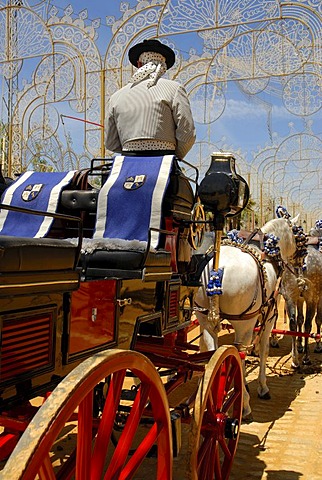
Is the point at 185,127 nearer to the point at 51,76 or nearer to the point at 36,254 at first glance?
the point at 36,254

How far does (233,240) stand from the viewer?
539 cm

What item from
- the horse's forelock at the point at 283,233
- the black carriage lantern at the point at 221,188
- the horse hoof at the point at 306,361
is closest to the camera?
the black carriage lantern at the point at 221,188

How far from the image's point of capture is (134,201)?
9.84ft

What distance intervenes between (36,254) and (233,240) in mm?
3902

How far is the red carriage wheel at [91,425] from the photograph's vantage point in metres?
1.29

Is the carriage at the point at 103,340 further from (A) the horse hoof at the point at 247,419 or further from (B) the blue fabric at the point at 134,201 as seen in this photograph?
Answer: (A) the horse hoof at the point at 247,419

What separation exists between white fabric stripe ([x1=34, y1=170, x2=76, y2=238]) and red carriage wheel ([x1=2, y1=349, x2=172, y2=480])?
128 centimetres

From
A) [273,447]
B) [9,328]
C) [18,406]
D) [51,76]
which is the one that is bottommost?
[273,447]

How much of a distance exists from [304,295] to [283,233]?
1.32 metres

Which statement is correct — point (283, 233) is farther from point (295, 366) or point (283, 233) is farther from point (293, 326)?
point (295, 366)

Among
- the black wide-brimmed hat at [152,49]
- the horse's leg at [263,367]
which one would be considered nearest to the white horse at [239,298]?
the horse's leg at [263,367]

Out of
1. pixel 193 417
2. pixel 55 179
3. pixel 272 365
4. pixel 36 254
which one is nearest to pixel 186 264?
pixel 55 179

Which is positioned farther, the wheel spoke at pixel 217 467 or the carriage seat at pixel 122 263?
the wheel spoke at pixel 217 467

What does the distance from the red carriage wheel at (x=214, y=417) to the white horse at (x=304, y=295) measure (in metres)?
3.50
